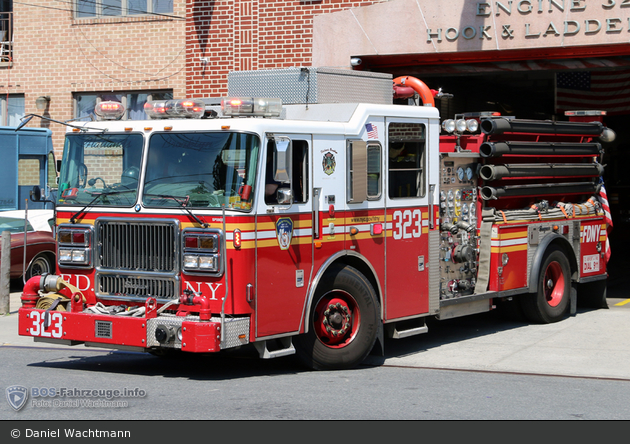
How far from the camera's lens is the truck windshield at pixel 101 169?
8172 mm

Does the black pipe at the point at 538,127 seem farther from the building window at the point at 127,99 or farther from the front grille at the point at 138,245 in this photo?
the building window at the point at 127,99

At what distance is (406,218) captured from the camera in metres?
9.24

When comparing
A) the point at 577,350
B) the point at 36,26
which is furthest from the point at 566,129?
the point at 36,26

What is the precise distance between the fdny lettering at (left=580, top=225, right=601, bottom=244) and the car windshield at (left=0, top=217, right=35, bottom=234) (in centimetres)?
866

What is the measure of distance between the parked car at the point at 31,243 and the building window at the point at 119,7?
5783 mm

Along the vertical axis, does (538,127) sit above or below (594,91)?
below

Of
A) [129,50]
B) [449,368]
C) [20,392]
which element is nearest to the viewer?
[20,392]

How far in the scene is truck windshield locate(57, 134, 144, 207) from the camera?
26.8 ft

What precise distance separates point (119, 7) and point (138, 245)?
39.8 feet

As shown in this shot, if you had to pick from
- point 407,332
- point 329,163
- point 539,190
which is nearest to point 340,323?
point 407,332

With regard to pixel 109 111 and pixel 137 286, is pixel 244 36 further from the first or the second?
pixel 137 286

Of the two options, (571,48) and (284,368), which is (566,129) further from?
(284,368)
